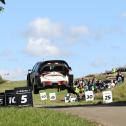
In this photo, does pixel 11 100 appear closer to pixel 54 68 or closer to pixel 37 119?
pixel 37 119

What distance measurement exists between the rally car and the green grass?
1573 centimetres

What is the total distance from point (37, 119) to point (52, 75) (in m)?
18.5

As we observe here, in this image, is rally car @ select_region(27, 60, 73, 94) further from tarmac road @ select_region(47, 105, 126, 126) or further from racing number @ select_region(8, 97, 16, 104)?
tarmac road @ select_region(47, 105, 126, 126)

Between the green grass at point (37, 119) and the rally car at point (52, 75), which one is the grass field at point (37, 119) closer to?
the green grass at point (37, 119)

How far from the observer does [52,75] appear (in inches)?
1457

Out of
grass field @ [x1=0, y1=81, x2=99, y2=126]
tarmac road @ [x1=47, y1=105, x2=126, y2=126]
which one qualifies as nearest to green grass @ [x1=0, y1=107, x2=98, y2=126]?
grass field @ [x1=0, y1=81, x2=99, y2=126]

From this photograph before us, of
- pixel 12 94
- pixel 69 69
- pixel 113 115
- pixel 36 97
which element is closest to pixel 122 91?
pixel 69 69

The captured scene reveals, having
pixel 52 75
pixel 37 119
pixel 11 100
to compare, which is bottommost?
pixel 37 119

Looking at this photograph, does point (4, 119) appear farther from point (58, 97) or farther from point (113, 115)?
point (58, 97)

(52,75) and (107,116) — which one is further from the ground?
(52,75)

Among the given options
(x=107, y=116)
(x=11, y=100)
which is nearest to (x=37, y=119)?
(x=107, y=116)

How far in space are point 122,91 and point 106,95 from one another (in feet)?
23.0

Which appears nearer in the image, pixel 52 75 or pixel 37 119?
pixel 37 119

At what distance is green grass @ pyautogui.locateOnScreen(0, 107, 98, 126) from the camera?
17469 mm
